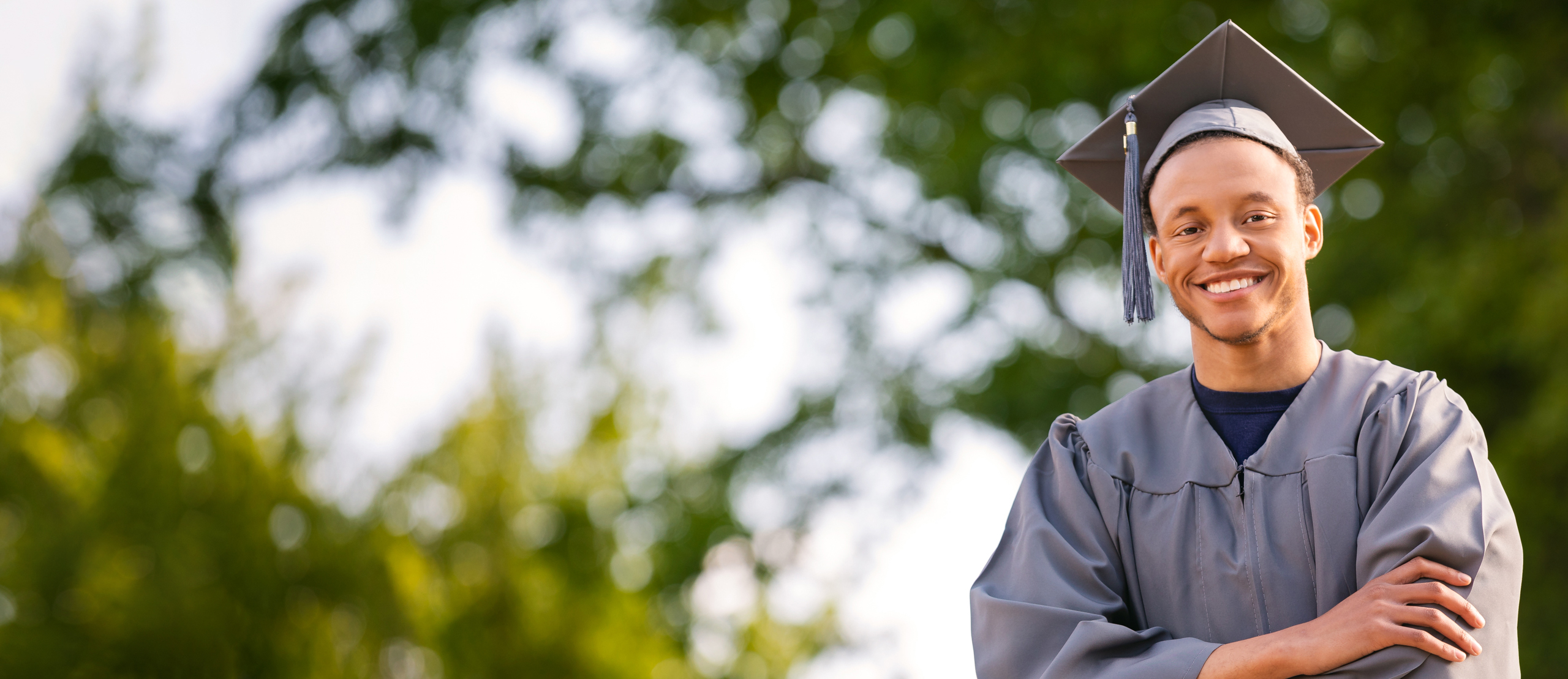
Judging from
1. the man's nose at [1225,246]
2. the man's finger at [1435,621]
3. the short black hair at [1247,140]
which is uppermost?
the short black hair at [1247,140]

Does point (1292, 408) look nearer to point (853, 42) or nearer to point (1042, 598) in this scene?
point (1042, 598)

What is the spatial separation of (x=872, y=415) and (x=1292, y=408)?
9.13 meters

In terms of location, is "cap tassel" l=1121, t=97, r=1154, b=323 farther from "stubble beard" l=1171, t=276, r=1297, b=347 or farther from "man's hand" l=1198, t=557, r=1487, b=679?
"man's hand" l=1198, t=557, r=1487, b=679

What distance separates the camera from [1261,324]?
2.29m

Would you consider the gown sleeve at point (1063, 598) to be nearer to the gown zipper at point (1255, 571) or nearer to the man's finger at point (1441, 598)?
the gown zipper at point (1255, 571)

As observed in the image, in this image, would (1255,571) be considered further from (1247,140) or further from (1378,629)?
(1247,140)

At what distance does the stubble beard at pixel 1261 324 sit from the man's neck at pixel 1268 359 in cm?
1

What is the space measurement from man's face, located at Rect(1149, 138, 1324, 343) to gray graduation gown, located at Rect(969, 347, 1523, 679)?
0.60ft

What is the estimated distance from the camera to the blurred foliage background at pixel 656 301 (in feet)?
23.6

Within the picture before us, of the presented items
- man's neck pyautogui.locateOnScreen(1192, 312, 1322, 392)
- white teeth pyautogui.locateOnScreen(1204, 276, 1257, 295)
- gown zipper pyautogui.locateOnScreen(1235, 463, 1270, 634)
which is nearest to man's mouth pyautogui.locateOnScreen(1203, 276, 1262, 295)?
white teeth pyautogui.locateOnScreen(1204, 276, 1257, 295)

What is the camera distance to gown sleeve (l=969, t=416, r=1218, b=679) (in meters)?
2.17

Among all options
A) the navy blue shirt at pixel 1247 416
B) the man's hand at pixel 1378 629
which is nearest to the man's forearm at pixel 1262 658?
the man's hand at pixel 1378 629

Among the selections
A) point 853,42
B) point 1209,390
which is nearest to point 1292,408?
point 1209,390

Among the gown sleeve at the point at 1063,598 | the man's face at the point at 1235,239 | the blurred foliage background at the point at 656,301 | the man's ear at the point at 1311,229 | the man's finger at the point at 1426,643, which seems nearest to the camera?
the man's finger at the point at 1426,643
